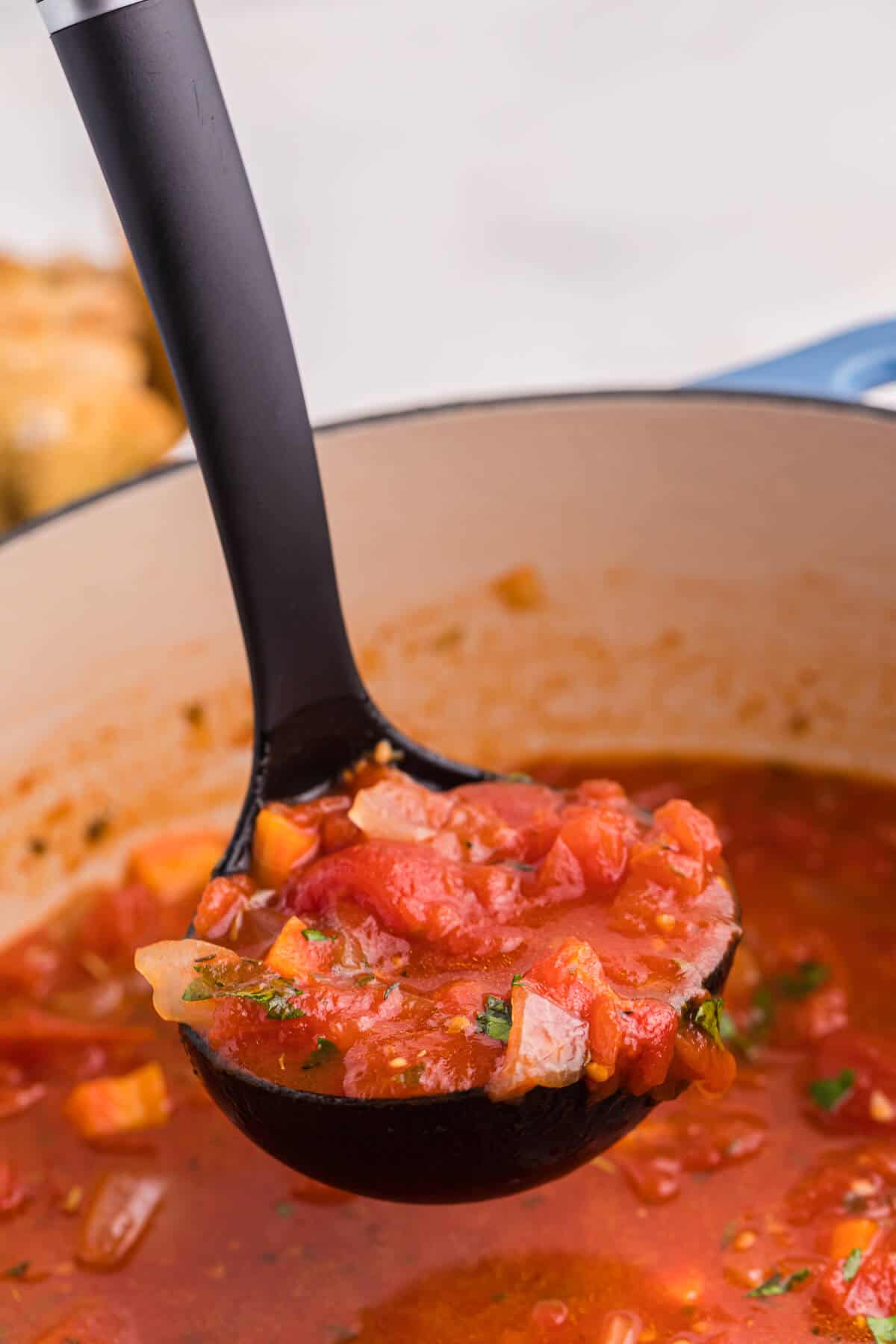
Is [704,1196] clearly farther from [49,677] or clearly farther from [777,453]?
[49,677]

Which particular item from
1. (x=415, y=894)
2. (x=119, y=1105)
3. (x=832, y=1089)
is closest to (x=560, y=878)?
(x=415, y=894)

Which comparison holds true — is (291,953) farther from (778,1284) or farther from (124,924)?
(124,924)

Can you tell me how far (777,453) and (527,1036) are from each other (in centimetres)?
150

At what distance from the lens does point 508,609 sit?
3074mm

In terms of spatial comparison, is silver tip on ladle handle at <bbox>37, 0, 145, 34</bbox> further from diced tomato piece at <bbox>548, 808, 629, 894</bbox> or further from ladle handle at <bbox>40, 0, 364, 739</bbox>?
diced tomato piece at <bbox>548, 808, 629, 894</bbox>

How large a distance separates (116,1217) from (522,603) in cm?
148

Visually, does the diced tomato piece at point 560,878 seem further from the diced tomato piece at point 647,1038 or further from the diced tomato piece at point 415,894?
the diced tomato piece at point 647,1038

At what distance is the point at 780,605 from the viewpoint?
9.74 feet

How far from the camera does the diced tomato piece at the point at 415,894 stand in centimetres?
171

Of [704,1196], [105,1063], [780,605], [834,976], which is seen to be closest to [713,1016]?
[704,1196]

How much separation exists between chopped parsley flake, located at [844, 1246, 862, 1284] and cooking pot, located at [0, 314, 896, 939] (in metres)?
1.23

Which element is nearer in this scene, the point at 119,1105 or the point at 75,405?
the point at 119,1105

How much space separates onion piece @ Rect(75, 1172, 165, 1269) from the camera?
212 centimetres

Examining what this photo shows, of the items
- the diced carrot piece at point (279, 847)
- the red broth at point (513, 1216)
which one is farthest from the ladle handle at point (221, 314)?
the red broth at point (513, 1216)
